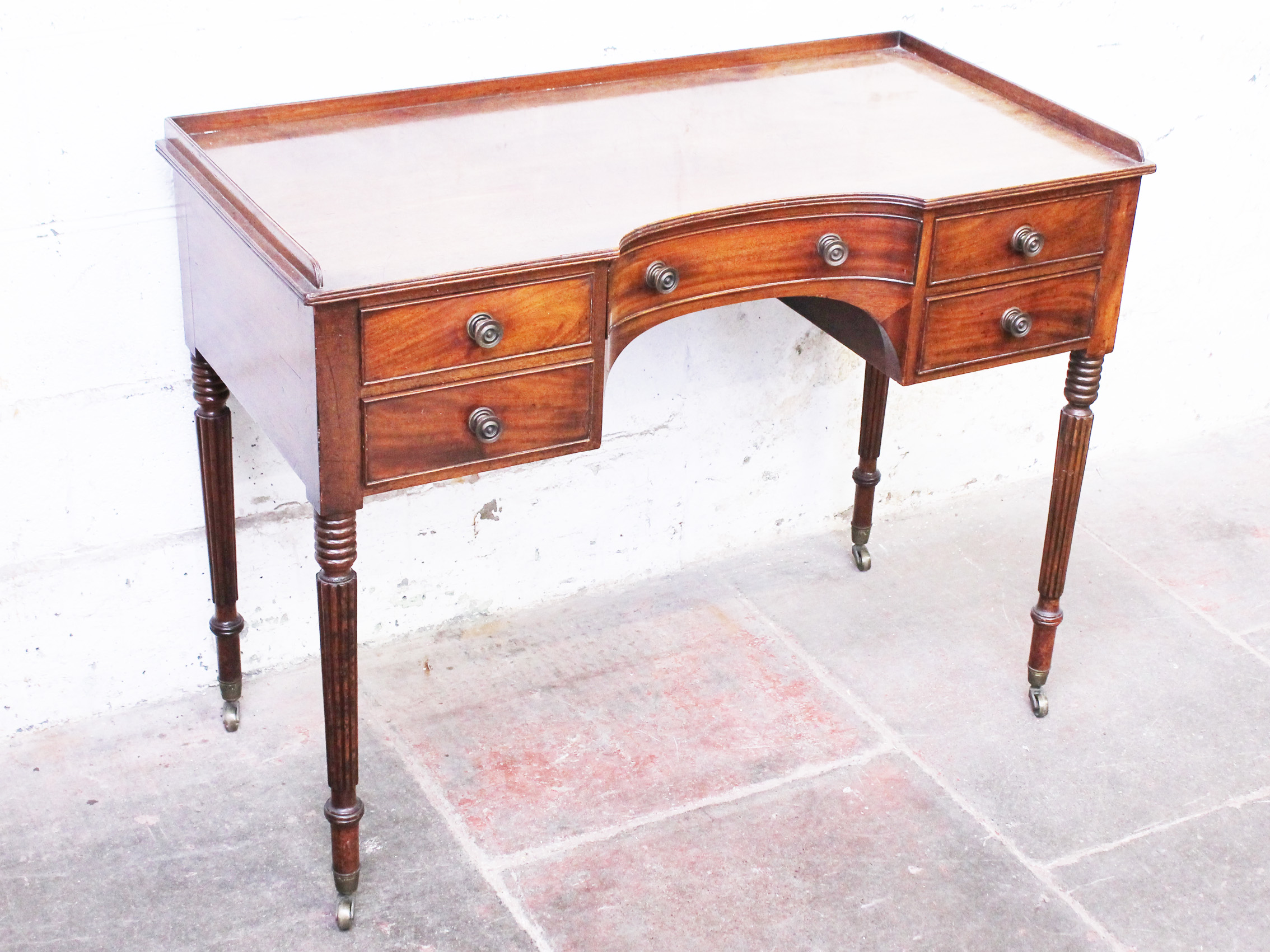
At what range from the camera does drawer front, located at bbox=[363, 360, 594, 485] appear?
1949mm

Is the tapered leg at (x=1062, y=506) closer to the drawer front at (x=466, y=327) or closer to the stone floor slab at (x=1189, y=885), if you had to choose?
the stone floor slab at (x=1189, y=885)

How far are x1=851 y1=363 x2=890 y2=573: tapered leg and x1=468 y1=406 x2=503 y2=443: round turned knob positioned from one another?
4.05 ft

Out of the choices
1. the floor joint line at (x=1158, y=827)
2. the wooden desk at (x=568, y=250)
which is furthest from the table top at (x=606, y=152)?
the floor joint line at (x=1158, y=827)

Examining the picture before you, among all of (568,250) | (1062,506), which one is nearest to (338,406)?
(568,250)

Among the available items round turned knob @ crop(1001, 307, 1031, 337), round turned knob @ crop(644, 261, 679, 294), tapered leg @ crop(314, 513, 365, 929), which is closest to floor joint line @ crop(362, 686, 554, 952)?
tapered leg @ crop(314, 513, 365, 929)

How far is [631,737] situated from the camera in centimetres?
271

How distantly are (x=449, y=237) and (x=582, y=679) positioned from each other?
3.69ft

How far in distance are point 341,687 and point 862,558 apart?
138 centimetres

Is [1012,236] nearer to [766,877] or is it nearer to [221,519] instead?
[766,877]

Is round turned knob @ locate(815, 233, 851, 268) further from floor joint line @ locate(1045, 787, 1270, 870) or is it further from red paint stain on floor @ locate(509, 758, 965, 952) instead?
floor joint line @ locate(1045, 787, 1270, 870)

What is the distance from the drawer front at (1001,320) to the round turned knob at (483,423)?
2.29 feet

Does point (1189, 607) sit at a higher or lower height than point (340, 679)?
lower

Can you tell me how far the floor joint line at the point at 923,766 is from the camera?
7.73ft

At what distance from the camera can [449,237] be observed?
197cm
